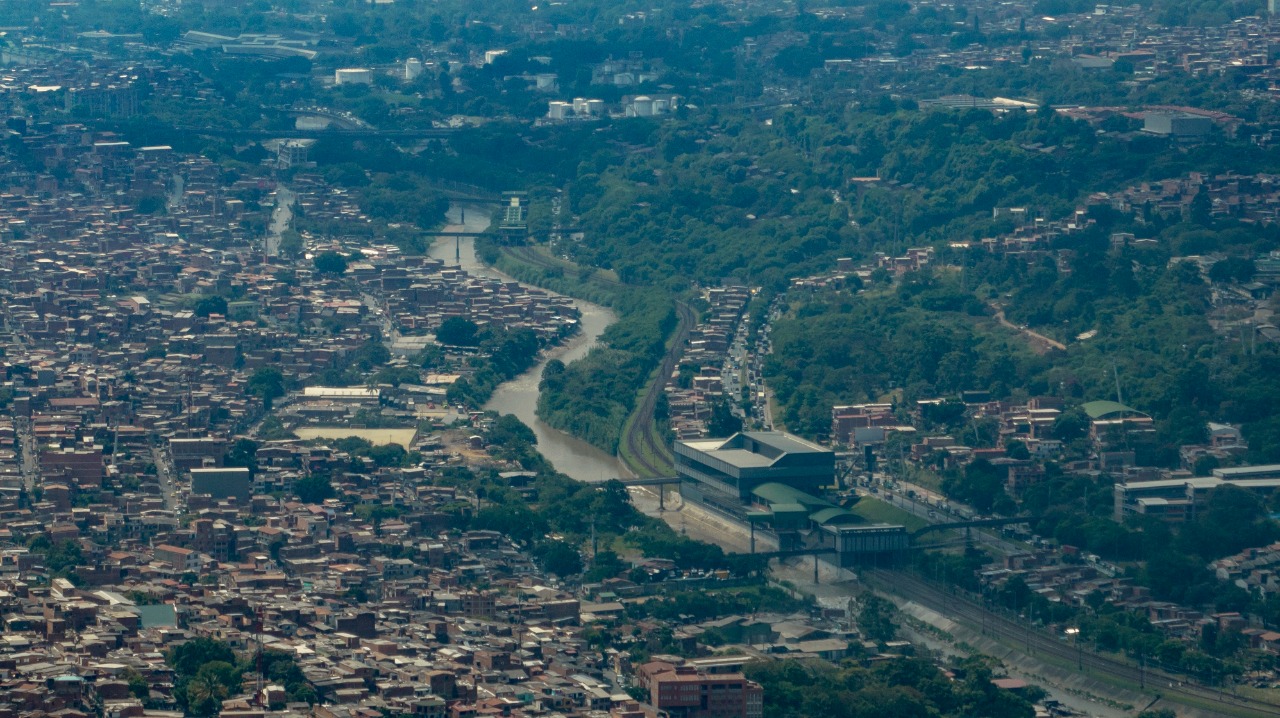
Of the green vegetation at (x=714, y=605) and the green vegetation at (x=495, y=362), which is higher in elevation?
the green vegetation at (x=714, y=605)

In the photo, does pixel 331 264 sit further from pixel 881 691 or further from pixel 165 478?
pixel 881 691

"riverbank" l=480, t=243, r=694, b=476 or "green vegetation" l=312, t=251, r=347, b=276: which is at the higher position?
"riverbank" l=480, t=243, r=694, b=476

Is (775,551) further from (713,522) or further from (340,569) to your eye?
(340,569)

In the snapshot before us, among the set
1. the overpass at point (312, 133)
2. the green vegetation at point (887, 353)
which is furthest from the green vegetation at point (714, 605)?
the overpass at point (312, 133)

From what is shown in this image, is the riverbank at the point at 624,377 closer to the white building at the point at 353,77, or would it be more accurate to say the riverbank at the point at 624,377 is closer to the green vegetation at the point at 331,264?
the green vegetation at the point at 331,264

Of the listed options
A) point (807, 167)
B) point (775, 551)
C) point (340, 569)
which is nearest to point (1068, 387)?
point (775, 551)

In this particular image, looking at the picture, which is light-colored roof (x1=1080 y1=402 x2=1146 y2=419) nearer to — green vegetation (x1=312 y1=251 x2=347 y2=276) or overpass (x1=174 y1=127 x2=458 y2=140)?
green vegetation (x1=312 y1=251 x2=347 y2=276)

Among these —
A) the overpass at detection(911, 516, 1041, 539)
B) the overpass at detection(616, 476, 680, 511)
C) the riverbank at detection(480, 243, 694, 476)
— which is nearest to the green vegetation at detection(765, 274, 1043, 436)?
the riverbank at detection(480, 243, 694, 476)

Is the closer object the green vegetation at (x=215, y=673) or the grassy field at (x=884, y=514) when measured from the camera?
the green vegetation at (x=215, y=673)

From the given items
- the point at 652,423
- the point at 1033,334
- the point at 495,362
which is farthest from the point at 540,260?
the point at 652,423
